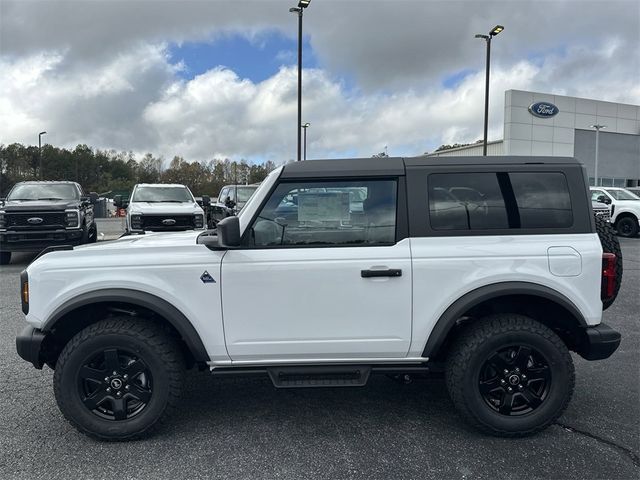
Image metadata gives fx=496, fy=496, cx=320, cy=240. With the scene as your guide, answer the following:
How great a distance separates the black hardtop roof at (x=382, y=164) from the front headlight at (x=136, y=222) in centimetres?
956

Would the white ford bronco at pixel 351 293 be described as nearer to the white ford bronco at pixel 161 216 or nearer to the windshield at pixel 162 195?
the white ford bronco at pixel 161 216

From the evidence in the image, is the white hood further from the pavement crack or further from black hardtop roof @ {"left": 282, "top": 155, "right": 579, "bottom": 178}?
the pavement crack

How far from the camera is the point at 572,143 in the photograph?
110ft

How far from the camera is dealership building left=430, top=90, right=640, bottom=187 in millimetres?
30938

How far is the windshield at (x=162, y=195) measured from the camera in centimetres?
1323

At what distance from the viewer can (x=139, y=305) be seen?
3.17m

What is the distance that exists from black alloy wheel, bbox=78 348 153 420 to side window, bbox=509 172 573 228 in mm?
2680

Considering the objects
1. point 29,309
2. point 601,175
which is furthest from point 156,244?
point 601,175

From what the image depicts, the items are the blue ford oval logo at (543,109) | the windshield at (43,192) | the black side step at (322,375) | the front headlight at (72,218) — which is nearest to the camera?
the black side step at (322,375)

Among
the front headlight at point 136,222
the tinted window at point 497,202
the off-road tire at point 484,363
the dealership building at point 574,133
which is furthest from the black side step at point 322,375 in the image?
the dealership building at point 574,133

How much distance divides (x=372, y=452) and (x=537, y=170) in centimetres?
213

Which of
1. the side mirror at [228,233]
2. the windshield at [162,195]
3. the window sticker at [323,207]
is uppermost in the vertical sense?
the windshield at [162,195]

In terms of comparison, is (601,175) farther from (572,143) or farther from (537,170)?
(537,170)

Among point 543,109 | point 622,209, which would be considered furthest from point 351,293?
point 543,109
